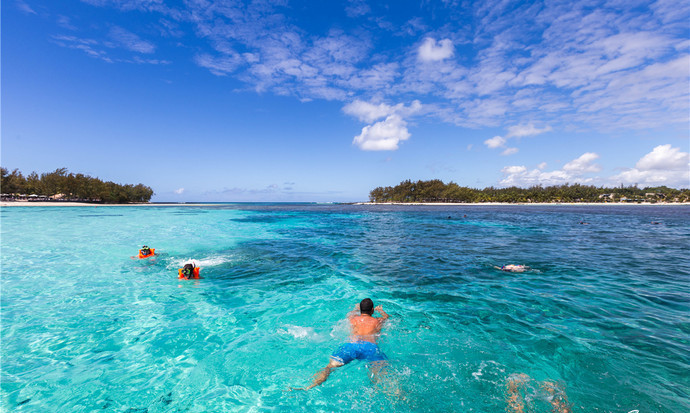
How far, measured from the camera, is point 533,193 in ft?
494

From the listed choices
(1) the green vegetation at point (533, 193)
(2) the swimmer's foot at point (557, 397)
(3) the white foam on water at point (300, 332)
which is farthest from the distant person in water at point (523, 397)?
(1) the green vegetation at point (533, 193)

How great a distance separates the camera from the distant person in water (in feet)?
14.9

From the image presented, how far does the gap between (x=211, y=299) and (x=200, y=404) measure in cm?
547

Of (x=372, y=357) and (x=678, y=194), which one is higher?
(x=678, y=194)

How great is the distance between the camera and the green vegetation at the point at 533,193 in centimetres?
15012

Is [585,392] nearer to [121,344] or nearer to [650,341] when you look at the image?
[650,341]

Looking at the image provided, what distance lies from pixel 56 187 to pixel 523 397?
152029mm

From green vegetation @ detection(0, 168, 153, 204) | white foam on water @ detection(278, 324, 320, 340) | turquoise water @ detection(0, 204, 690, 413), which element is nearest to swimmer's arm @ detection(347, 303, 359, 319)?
turquoise water @ detection(0, 204, 690, 413)

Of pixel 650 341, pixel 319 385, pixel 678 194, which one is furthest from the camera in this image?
pixel 678 194

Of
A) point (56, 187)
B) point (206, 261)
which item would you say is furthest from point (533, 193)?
point (56, 187)

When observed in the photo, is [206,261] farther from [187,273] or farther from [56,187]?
[56,187]

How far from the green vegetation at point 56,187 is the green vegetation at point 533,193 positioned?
524ft

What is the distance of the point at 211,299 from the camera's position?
982 centimetres

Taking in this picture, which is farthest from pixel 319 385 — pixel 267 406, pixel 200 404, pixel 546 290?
pixel 546 290
